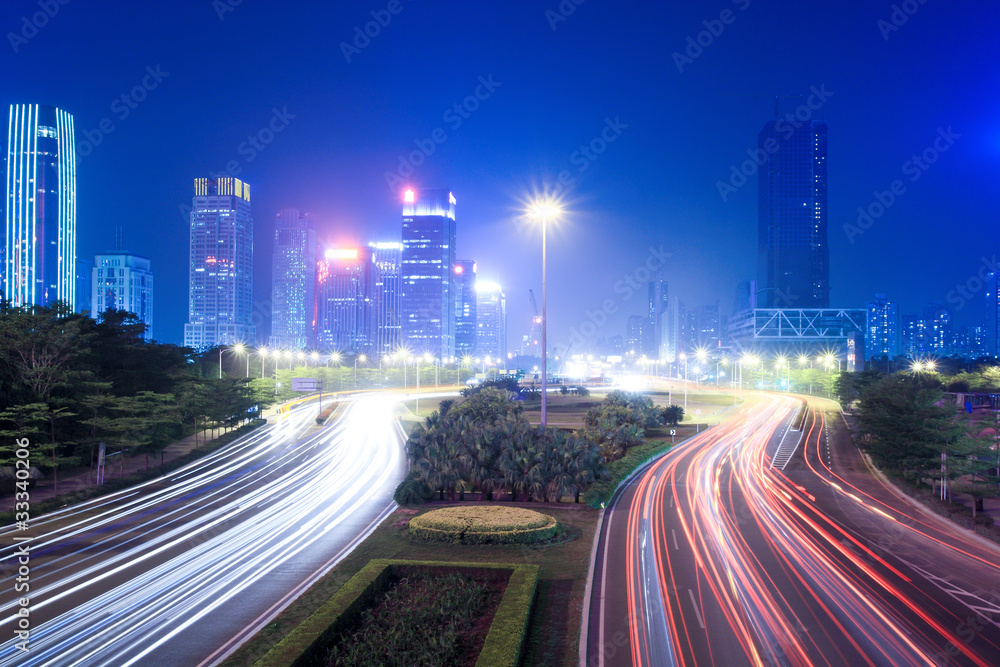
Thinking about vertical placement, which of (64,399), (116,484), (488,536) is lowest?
(116,484)

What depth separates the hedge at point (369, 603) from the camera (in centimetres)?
1188

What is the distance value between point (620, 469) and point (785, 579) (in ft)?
51.0

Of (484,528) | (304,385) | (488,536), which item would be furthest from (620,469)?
(304,385)

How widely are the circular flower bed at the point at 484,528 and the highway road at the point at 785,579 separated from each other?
227 cm

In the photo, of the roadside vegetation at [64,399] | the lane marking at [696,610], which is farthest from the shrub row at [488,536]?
the roadside vegetation at [64,399]

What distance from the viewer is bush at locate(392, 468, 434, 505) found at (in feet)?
87.2

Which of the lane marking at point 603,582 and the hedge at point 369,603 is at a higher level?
the hedge at point 369,603

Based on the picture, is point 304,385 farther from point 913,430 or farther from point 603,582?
point 913,430

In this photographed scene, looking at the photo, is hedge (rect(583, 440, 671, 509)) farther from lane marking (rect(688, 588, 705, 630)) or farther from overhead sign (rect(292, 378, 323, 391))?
overhead sign (rect(292, 378, 323, 391))

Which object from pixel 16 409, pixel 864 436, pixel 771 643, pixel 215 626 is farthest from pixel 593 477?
pixel 864 436

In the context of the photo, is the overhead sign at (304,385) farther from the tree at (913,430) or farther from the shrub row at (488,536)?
the tree at (913,430)

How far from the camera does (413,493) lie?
26641 mm

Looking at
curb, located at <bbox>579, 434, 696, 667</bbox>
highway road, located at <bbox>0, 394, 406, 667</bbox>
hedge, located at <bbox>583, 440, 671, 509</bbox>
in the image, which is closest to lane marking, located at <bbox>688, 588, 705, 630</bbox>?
curb, located at <bbox>579, 434, 696, 667</bbox>

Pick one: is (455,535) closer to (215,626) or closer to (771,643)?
(215,626)
